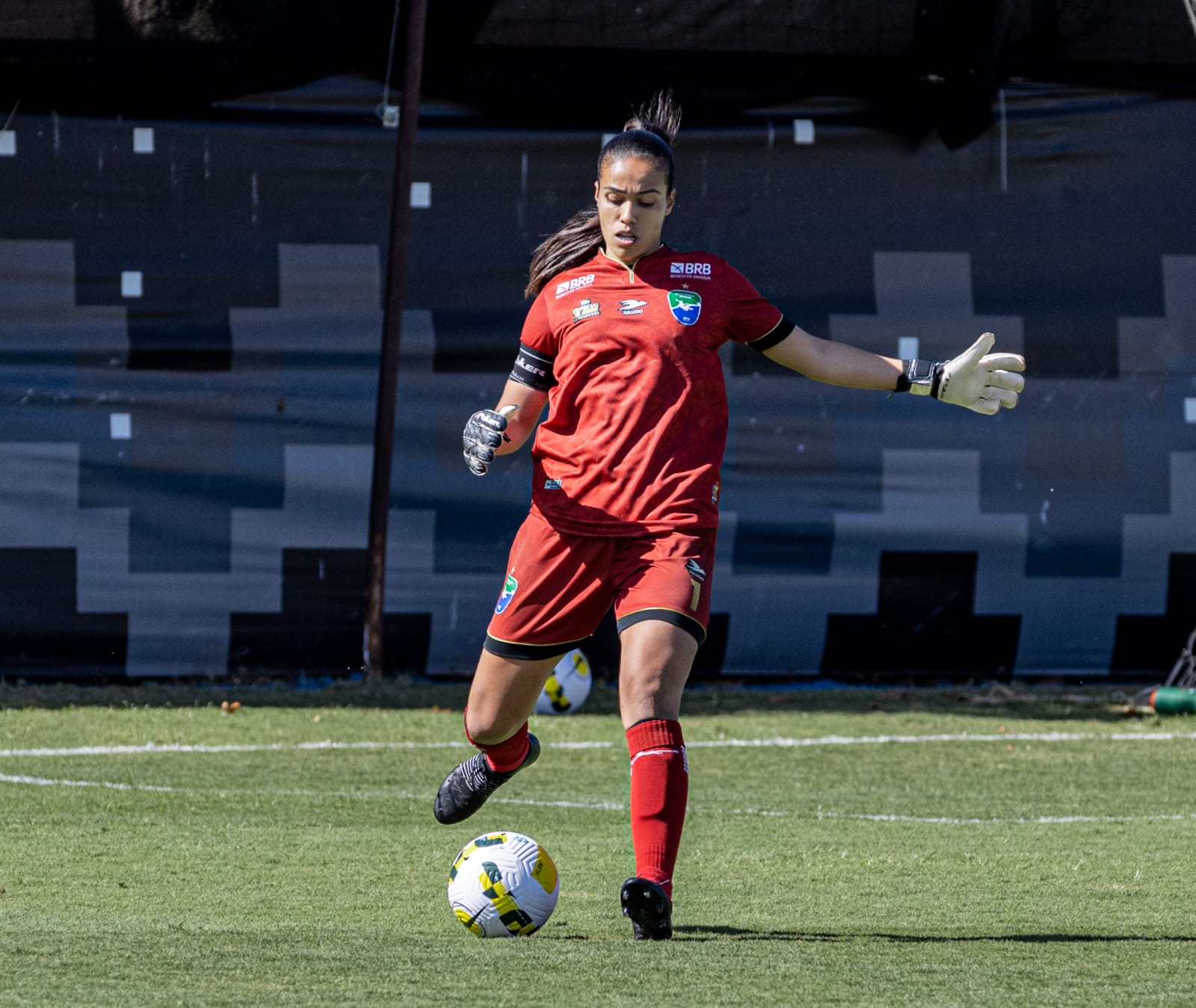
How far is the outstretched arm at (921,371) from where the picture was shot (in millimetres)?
5062

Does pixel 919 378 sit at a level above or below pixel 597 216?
below

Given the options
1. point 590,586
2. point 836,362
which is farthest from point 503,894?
point 836,362

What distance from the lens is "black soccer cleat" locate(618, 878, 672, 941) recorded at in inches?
170

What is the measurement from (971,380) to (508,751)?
178 cm

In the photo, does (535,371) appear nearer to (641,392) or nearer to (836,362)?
(641,392)

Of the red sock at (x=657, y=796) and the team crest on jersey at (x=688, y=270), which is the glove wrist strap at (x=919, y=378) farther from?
the red sock at (x=657, y=796)

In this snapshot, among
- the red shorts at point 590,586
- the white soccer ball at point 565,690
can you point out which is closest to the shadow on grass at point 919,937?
the red shorts at point 590,586

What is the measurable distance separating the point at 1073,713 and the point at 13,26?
23.9 feet

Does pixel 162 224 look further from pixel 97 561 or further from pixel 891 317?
pixel 891 317

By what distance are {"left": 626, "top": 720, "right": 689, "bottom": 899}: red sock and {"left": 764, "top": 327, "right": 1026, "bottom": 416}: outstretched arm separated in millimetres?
1165

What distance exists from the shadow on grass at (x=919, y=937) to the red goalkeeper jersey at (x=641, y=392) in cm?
108

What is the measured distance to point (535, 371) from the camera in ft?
17.2

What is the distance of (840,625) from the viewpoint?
11.2 m

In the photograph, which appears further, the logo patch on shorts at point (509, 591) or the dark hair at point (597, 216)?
the logo patch on shorts at point (509, 591)
